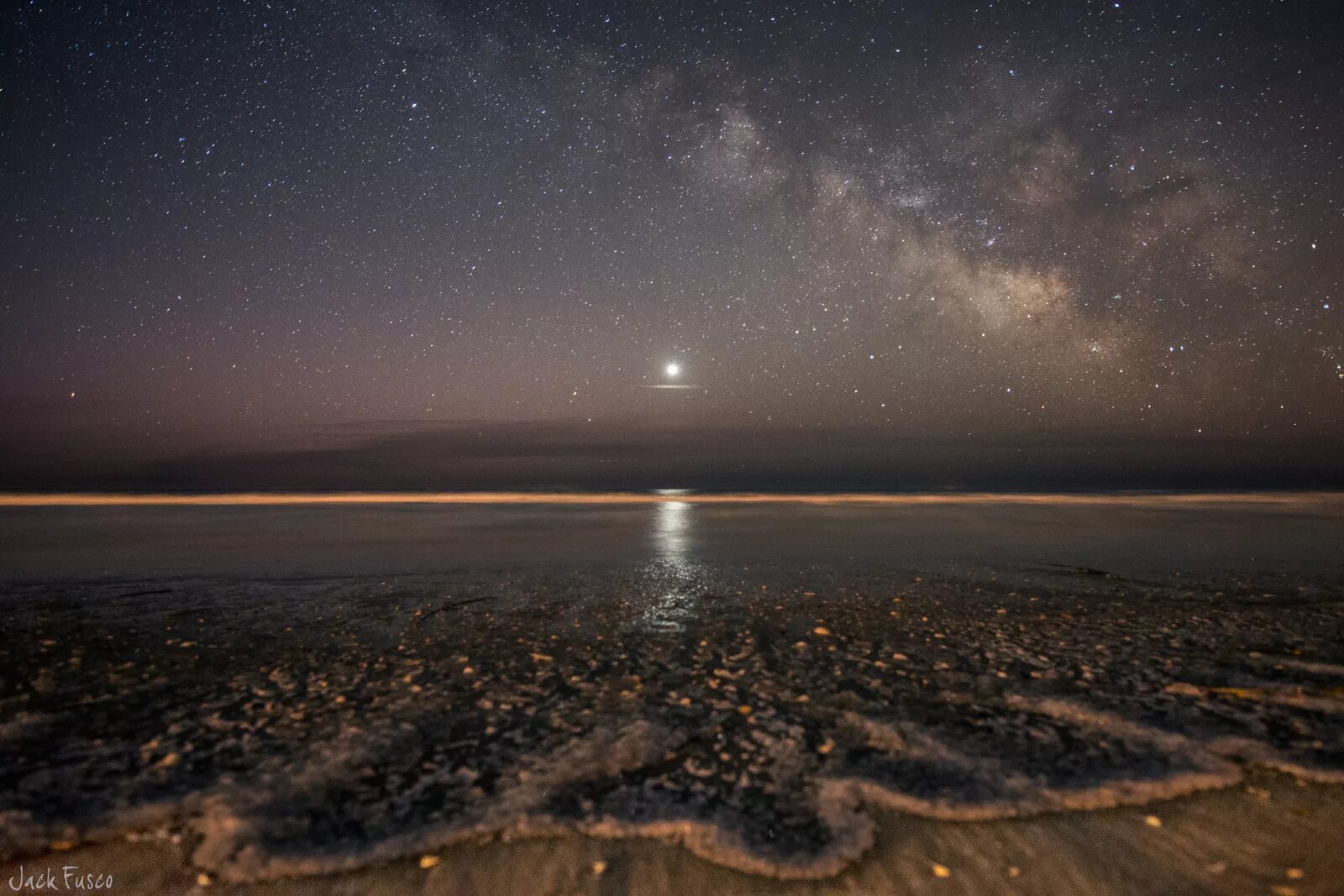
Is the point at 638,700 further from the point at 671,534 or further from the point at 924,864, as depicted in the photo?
the point at 671,534

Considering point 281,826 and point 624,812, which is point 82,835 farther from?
point 624,812

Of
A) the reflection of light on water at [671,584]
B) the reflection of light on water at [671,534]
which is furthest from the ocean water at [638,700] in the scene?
the reflection of light on water at [671,534]

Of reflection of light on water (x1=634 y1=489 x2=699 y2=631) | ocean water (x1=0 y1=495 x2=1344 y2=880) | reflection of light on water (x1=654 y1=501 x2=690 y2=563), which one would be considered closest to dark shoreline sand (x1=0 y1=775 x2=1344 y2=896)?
ocean water (x1=0 y1=495 x2=1344 y2=880)

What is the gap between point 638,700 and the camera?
13.6ft

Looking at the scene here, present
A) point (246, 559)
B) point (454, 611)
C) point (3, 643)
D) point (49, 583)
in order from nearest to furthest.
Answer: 1. point (3, 643)
2. point (454, 611)
3. point (49, 583)
4. point (246, 559)

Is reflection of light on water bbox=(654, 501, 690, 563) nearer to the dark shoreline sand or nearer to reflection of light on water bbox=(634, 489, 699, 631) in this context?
reflection of light on water bbox=(634, 489, 699, 631)

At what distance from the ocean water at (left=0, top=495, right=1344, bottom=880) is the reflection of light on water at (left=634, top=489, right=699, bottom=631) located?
0.24ft

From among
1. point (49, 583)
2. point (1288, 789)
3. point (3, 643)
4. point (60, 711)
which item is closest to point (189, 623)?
point (3, 643)

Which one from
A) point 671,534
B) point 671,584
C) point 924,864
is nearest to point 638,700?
point 924,864

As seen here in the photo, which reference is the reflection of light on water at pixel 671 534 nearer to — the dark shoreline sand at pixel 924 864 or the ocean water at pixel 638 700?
the ocean water at pixel 638 700

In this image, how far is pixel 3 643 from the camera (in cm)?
555

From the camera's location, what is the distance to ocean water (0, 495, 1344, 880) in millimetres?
2807

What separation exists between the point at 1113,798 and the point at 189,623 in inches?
Result: 295

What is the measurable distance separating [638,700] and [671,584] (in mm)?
4207
